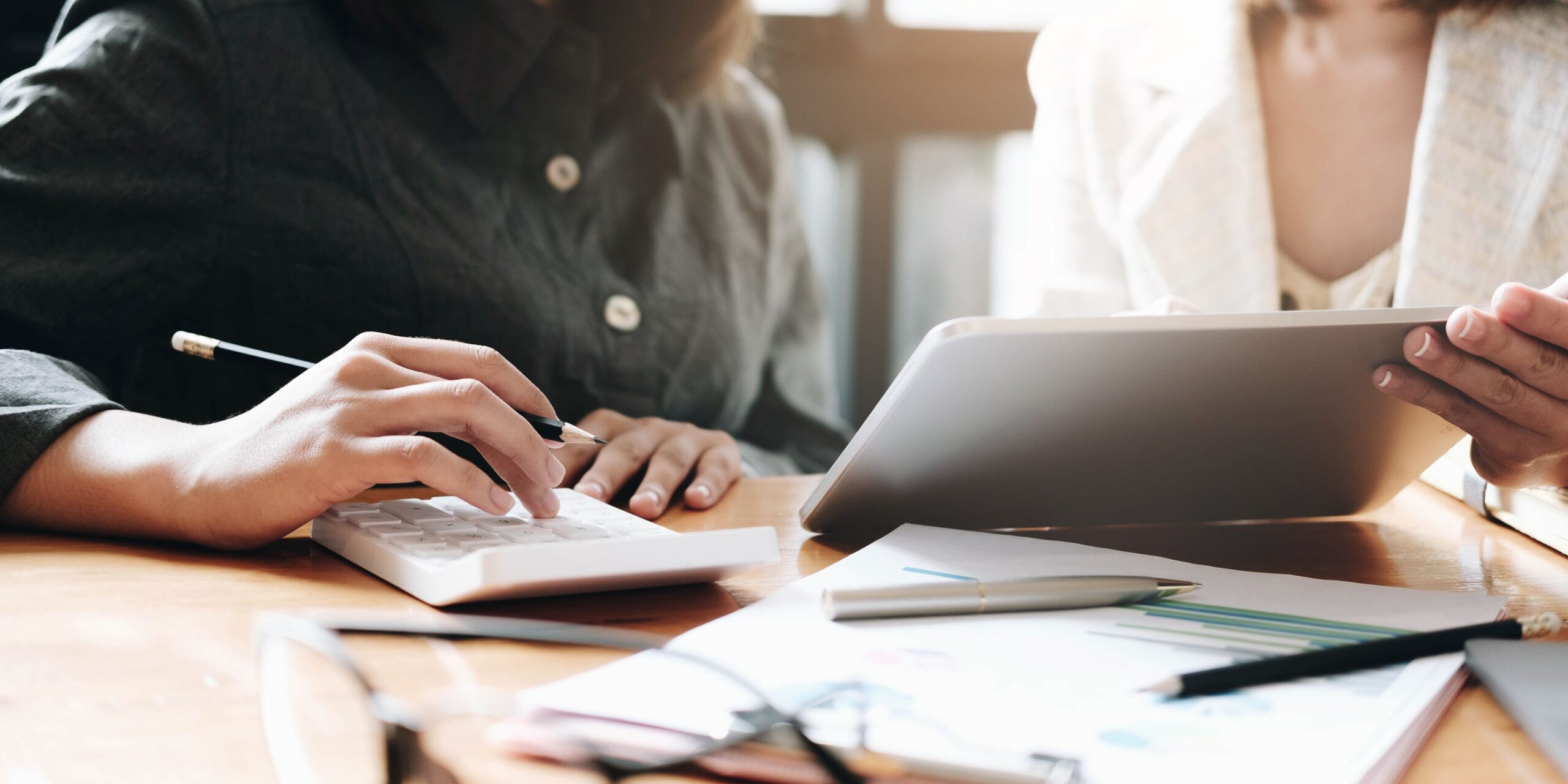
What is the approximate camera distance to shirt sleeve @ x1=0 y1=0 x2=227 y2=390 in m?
0.75

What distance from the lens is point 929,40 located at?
2.04 metres

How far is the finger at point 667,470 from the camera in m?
0.66

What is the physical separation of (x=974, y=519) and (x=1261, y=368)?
0.60 feet

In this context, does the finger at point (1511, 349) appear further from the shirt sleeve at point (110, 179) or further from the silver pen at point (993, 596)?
the shirt sleeve at point (110, 179)

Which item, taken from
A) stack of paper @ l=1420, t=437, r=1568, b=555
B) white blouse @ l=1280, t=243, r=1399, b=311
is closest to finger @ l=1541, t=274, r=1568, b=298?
stack of paper @ l=1420, t=437, r=1568, b=555

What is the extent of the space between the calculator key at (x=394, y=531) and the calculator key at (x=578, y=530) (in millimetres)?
59

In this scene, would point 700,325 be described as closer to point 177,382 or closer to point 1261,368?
point 177,382

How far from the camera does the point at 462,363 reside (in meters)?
0.56

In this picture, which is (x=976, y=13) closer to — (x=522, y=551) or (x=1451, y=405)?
(x=1451, y=405)

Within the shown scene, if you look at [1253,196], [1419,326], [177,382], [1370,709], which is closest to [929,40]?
[1253,196]

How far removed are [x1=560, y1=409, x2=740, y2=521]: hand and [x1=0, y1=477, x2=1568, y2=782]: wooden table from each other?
0.8 inches

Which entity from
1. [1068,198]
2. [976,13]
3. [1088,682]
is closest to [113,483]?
[1088,682]

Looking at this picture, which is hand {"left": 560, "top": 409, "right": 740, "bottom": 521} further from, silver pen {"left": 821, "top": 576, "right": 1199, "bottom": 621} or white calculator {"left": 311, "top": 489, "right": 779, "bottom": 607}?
silver pen {"left": 821, "top": 576, "right": 1199, "bottom": 621}

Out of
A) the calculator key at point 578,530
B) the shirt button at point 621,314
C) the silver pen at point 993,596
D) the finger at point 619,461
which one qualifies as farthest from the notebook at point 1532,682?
the shirt button at point 621,314
